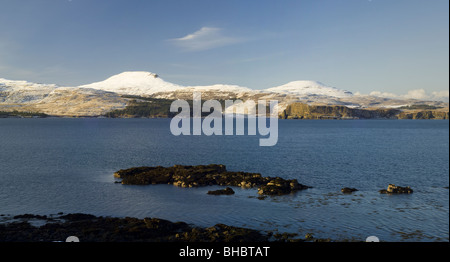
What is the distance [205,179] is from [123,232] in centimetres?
2254

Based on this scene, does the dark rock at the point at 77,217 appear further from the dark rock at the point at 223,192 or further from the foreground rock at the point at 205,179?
the foreground rock at the point at 205,179

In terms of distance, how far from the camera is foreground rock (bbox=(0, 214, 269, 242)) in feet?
85.0

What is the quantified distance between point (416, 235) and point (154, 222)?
22.7 meters

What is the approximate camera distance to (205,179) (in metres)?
49.1

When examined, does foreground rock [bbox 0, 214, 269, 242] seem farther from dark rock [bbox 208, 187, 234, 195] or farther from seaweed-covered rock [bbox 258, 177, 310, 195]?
seaweed-covered rock [bbox 258, 177, 310, 195]

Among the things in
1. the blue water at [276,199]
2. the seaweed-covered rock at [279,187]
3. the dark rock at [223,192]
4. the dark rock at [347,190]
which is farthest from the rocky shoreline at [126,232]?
the dark rock at [347,190]

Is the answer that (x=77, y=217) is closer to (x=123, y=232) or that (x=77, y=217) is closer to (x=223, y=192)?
(x=123, y=232)

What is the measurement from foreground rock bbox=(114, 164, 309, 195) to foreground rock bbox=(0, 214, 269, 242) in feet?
51.1

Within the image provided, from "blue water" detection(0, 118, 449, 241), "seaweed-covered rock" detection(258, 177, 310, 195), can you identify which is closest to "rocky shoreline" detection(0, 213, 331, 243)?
"blue water" detection(0, 118, 449, 241)

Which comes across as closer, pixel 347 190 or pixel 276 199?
pixel 276 199

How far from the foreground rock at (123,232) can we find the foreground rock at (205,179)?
15.6m

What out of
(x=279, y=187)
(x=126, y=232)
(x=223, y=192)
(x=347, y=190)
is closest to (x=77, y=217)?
(x=126, y=232)
